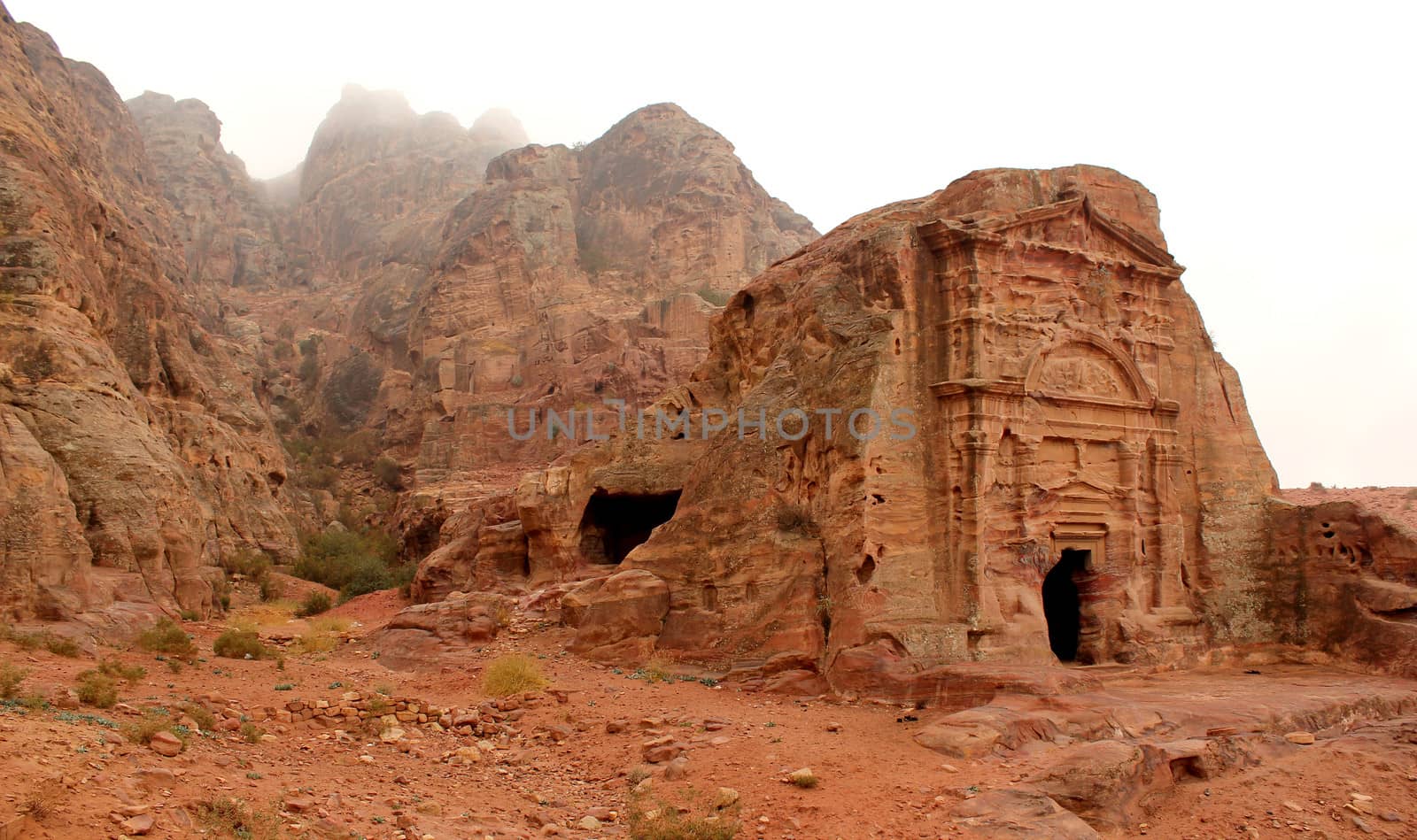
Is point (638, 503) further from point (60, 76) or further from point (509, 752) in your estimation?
point (60, 76)

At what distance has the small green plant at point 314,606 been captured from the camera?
26.0m

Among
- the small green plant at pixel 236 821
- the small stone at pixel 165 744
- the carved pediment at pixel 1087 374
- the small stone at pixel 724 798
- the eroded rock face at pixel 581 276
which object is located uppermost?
the eroded rock face at pixel 581 276

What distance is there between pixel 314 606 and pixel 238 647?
10.3 metres

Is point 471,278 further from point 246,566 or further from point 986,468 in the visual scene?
point 986,468

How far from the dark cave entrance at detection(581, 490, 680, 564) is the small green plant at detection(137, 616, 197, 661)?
8606 mm

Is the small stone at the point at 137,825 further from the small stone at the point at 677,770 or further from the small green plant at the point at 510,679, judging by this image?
the small green plant at the point at 510,679

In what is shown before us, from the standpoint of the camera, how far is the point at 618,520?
23047 millimetres

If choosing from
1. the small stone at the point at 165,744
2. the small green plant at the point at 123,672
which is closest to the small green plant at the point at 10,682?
the small green plant at the point at 123,672

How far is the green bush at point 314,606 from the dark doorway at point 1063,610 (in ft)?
58.2

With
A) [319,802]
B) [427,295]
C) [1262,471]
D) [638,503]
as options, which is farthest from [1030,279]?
[427,295]

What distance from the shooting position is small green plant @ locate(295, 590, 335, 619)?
26.0 meters

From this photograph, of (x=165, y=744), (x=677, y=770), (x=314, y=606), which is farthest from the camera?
(x=314, y=606)

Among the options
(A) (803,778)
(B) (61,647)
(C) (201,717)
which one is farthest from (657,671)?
(B) (61,647)

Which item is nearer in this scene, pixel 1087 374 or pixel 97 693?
pixel 97 693
